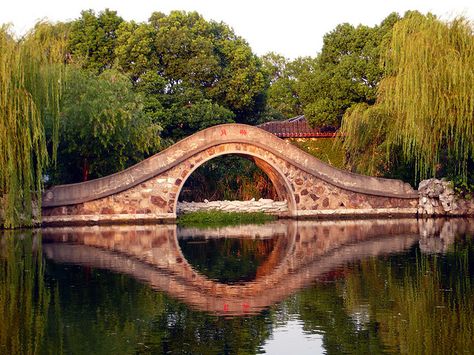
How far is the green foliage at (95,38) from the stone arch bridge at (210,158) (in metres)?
11.1

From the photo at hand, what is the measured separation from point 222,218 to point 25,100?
8785mm

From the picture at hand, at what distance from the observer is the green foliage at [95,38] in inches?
1491

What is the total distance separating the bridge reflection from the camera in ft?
44.1

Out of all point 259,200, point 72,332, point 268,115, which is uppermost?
point 268,115

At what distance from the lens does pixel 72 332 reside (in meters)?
10.5

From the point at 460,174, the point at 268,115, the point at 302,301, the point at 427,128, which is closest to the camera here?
the point at 302,301

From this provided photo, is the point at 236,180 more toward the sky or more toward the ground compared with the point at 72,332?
more toward the sky

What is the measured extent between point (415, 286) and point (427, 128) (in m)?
13.5

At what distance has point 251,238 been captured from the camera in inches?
876

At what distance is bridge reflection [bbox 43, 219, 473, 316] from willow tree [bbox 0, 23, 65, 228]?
1.67 metres

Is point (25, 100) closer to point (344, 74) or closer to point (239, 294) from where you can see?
point (239, 294)

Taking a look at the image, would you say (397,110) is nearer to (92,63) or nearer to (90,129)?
(90,129)

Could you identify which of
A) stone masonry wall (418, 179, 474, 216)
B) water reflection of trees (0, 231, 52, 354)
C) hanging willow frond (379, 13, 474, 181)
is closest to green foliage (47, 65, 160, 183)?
water reflection of trees (0, 231, 52, 354)

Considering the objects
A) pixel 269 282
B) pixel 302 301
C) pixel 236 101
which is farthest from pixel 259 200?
pixel 302 301
